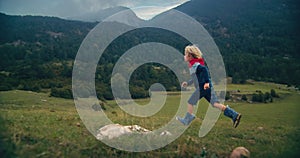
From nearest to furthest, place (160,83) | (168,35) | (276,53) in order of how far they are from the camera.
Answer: (168,35) → (160,83) → (276,53)

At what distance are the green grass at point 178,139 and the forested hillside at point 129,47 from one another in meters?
1.69

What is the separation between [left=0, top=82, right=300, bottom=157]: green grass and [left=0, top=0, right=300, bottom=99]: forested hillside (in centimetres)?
169

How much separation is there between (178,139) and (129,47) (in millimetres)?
6616

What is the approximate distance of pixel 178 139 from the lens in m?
7.27

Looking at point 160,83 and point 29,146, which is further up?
point 160,83

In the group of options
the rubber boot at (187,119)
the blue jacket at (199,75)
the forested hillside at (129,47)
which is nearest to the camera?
the blue jacket at (199,75)

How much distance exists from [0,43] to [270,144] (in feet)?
35.5

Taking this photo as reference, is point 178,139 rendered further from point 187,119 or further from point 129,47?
point 129,47

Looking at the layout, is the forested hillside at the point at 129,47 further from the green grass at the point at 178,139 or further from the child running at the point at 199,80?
the child running at the point at 199,80

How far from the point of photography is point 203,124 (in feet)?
27.6

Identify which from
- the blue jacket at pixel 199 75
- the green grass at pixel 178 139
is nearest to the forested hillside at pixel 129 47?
the green grass at pixel 178 139

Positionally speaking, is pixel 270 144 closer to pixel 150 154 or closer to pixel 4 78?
pixel 150 154

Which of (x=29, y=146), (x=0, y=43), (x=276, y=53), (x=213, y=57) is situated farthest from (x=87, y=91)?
(x=276, y=53)

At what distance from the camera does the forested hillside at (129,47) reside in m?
11.2
